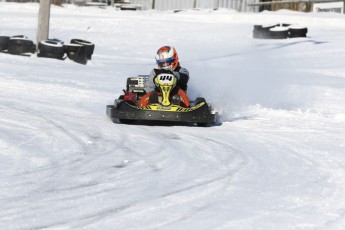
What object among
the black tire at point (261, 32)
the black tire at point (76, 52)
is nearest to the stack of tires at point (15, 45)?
the black tire at point (76, 52)

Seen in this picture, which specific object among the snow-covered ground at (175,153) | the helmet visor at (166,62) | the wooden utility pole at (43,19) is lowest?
the snow-covered ground at (175,153)

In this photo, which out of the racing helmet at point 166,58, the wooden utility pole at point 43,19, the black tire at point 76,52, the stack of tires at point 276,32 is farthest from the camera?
the stack of tires at point 276,32

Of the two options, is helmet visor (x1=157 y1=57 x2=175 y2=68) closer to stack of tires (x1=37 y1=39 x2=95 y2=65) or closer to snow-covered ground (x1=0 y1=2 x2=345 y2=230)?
snow-covered ground (x1=0 y1=2 x2=345 y2=230)

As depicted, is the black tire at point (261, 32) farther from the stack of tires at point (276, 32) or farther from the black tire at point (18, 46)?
the black tire at point (18, 46)

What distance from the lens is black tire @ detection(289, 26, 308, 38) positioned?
2421cm

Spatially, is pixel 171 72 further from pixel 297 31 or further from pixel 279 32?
pixel 279 32

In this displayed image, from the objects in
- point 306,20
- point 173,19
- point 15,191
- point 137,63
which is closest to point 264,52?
point 137,63

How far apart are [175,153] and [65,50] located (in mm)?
11182

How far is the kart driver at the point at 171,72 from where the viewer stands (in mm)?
10309

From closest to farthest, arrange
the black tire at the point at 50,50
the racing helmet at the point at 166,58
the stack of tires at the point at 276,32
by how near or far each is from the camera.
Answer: the racing helmet at the point at 166,58
the black tire at the point at 50,50
the stack of tires at the point at 276,32

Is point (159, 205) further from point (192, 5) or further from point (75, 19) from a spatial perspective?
point (192, 5)

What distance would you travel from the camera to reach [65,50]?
60.3 feet

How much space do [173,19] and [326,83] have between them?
14.4m

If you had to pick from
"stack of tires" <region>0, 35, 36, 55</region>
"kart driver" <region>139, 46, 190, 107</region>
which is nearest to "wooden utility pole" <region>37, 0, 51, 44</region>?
"stack of tires" <region>0, 35, 36, 55</region>
